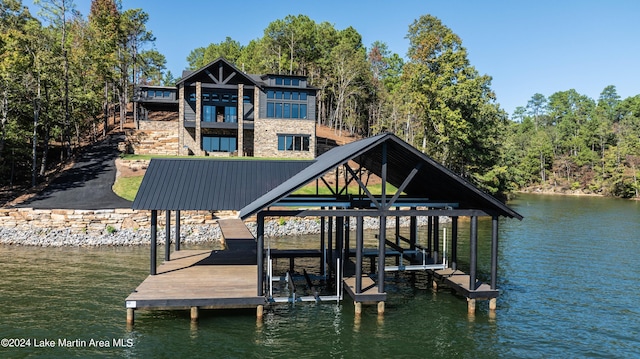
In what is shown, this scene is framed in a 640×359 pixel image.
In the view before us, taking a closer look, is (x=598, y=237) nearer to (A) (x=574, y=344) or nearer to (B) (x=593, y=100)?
(A) (x=574, y=344)

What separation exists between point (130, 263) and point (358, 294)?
15.5 m

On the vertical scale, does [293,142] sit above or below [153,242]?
above

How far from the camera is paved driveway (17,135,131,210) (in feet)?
111

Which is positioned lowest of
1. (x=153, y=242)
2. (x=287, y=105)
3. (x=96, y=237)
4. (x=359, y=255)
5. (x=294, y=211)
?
(x=96, y=237)

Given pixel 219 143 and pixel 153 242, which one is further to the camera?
pixel 219 143

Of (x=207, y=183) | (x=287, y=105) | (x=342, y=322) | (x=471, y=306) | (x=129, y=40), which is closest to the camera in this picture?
(x=342, y=322)

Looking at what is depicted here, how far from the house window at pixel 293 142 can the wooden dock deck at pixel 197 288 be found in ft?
110

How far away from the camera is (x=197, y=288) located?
A: 16.2m

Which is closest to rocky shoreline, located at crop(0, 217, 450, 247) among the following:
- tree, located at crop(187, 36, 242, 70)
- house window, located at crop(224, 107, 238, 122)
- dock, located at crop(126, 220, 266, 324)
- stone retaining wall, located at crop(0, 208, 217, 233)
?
stone retaining wall, located at crop(0, 208, 217, 233)

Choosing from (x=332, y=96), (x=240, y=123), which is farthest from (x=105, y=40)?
(x=332, y=96)

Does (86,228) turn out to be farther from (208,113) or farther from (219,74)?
(219,74)

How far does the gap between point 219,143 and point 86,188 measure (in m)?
18.2

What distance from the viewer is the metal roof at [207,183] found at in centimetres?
1728

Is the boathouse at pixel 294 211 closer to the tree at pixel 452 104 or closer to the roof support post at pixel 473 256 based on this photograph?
the roof support post at pixel 473 256
